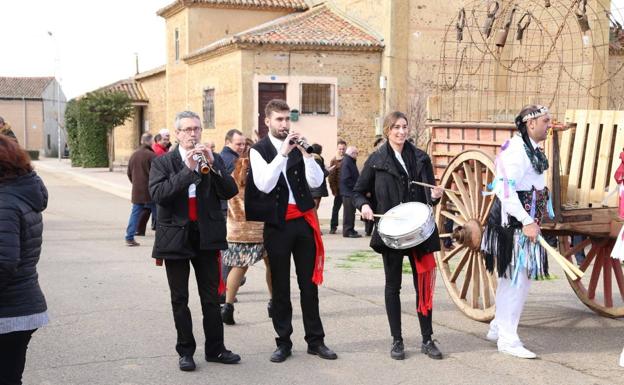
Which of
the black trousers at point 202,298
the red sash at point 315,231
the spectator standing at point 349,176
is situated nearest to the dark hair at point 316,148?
the red sash at point 315,231

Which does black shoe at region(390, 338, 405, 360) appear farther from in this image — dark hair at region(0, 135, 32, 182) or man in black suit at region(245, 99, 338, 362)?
dark hair at region(0, 135, 32, 182)

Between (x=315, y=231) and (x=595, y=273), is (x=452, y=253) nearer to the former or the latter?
(x=595, y=273)

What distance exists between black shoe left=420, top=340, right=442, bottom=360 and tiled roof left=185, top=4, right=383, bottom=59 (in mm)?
19112

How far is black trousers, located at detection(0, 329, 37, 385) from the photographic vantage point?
3736 mm

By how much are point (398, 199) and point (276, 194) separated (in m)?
0.96

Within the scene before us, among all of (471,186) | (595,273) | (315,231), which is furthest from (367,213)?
(595,273)

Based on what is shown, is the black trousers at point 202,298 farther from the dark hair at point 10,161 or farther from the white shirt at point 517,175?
the white shirt at point 517,175

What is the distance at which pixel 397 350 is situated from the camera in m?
5.87

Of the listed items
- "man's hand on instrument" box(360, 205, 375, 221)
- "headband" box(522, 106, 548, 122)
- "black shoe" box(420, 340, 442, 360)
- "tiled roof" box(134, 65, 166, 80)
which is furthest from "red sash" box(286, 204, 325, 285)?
"tiled roof" box(134, 65, 166, 80)

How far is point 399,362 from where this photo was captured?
5.80m

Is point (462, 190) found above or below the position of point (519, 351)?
above

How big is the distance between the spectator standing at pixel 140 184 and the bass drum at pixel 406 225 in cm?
735

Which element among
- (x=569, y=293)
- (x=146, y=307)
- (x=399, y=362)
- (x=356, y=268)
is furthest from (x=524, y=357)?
(x=356, y=268)

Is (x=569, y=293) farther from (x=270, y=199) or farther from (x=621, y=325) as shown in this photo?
(x=270, y=199)
